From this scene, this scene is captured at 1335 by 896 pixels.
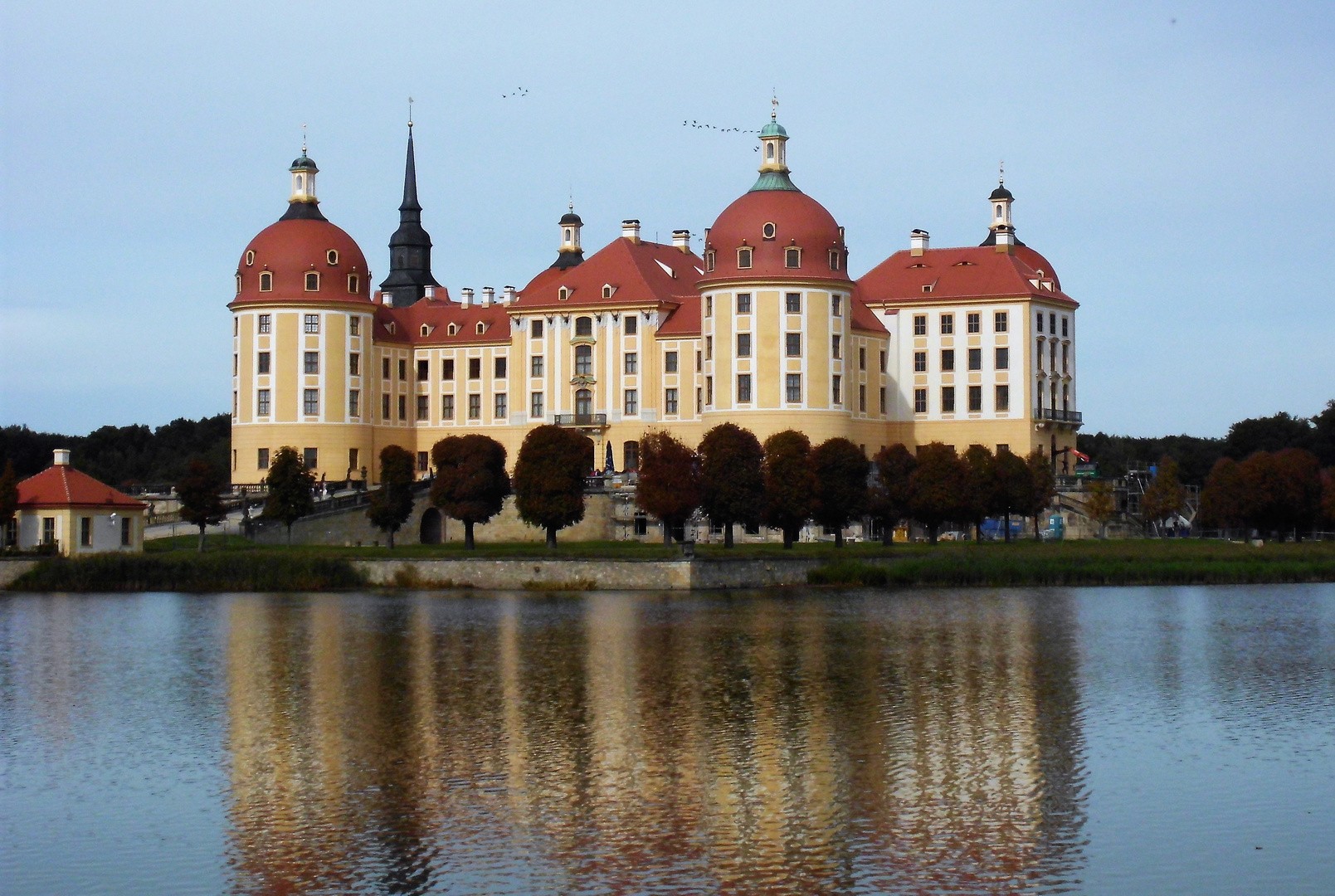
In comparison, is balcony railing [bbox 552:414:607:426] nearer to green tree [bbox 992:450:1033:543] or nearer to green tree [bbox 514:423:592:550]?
green tree [bbox 514:423:592:550]

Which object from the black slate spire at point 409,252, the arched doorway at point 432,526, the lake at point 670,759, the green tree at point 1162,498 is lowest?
the lake at point 670,759

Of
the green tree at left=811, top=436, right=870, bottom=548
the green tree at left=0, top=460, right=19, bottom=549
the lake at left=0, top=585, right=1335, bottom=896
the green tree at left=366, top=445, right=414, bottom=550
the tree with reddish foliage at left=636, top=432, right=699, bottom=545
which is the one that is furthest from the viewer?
the green tree at left=366, top=445, right=414, bottom=550

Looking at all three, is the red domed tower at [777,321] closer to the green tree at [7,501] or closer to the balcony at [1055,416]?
the balcony at [1055,416]

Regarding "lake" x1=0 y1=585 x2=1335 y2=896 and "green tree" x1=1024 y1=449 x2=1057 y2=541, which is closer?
"lake" x1=0 y1=585 x2=1335 y2=896

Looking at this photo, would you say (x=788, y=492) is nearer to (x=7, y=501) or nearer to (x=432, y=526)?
(x=432, y=526)

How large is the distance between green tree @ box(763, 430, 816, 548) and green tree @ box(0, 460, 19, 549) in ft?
82.7

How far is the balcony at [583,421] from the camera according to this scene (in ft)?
293

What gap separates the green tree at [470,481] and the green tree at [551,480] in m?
2.27

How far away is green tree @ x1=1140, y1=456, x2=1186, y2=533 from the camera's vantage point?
278 feet

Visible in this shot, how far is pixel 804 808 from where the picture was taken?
21625 millimetres

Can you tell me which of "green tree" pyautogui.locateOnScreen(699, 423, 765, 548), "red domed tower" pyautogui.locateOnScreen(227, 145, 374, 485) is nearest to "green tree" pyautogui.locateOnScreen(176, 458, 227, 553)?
"red domed tower" pyautogui.locateOnScreen(227, 145, 374, 485)

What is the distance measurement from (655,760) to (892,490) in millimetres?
50442

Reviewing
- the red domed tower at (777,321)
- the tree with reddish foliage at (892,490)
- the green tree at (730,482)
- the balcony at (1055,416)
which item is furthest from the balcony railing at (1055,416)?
the green tree at (730,482)

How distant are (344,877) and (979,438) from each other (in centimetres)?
7282
